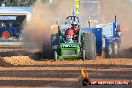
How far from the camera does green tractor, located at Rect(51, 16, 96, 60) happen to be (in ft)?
71.4

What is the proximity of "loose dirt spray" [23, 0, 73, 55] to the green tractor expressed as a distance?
5.19 feet

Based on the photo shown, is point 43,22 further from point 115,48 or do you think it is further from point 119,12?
point 119,12

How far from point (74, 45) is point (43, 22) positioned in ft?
44.4

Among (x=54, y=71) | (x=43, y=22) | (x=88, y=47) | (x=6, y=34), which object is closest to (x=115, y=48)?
(x=88, y=47)

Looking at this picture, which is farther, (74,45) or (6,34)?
(6,34)

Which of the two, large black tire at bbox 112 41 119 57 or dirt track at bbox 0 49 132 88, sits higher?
large black tire at bbox 112 41 119 57

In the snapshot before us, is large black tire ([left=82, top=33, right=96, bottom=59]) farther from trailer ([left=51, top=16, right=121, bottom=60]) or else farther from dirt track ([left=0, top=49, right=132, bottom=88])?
dirt track ([left=0, top=49, right=132, bottom=88])

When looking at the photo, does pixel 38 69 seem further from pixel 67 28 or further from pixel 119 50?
pixel 119 50

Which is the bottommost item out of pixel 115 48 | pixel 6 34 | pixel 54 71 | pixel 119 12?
pixel 54 71

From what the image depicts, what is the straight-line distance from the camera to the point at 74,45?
2170 cm

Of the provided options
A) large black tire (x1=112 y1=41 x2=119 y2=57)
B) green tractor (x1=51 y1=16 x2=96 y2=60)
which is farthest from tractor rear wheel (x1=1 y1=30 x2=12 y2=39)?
green tractor (x1=51 y1=16 x2=96 y2=60)

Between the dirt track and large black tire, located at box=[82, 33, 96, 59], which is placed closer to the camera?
the dirt track

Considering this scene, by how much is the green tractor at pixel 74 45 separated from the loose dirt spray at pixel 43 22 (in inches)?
62.3

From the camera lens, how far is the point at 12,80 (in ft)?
49.4
